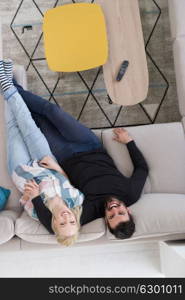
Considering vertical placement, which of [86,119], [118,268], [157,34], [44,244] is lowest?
[118,268]

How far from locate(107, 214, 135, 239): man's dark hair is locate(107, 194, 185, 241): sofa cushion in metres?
0.05

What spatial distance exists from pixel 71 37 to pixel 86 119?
27.1 inches

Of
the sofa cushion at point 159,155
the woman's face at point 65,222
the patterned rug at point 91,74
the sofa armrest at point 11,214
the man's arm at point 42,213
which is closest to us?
the woman's face at point 65,222

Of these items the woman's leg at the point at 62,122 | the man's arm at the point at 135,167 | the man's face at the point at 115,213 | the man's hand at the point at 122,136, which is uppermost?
the woman's leg at the point at 62,122

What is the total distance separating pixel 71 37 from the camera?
250 centimetres

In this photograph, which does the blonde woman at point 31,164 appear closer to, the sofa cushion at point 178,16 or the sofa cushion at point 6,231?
the sofa cushion at point 6,231

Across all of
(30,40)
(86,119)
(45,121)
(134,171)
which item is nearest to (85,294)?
(134,171)

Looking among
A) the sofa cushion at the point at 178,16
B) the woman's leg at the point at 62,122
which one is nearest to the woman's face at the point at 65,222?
the woman's leg at the point at 62,122

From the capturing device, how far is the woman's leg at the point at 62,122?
2.48 m

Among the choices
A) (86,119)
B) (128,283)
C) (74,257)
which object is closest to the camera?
(128,283)

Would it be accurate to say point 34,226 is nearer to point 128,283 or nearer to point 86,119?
point 128,283

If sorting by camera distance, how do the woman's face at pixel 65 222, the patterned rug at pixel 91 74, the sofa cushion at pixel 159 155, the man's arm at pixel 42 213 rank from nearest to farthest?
the woman's face at pixel 65 222 → the man's arm at pixel 42 213 → the sofa cushion at pixel 159 155 → the patterned rug at pixel 91 74

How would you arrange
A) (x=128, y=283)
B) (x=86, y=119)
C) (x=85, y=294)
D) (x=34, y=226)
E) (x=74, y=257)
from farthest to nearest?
1. (x=86, y=119)
2. (x=74, y=257)
3. (x=34, y=226)
4. (x=128, y=283)
5. (x=85, y=294)

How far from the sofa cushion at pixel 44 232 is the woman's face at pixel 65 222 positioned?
0.16 m
